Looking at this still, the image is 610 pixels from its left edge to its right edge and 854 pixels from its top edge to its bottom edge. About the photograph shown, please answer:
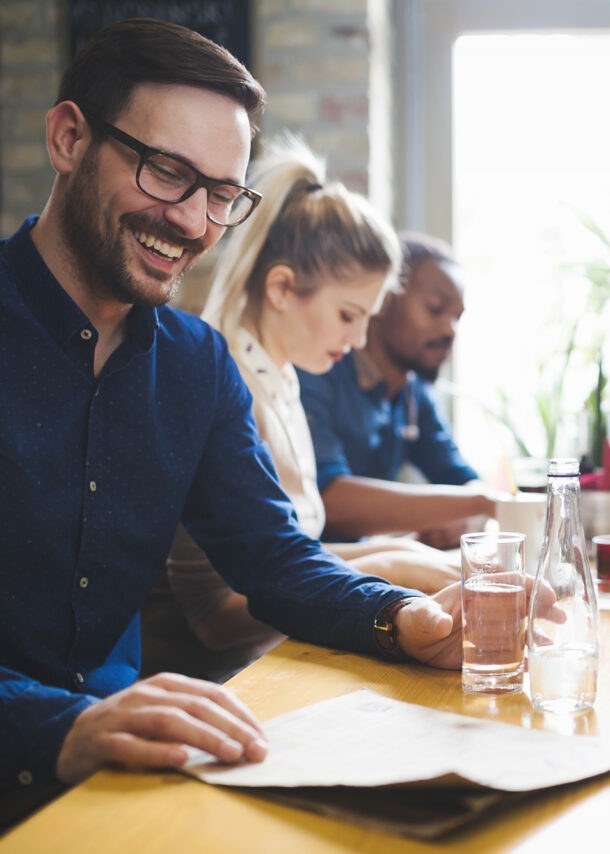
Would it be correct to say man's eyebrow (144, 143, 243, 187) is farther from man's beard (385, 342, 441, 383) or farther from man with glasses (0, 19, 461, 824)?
→ man's beard (385, 342, 441, 383)

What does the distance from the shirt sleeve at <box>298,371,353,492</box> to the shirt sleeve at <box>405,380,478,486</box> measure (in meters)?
0.50

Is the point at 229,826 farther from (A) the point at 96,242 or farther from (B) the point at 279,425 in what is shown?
(B) the point at 279,425

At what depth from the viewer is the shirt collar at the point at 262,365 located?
172cm

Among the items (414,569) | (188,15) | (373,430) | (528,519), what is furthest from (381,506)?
(188,15)

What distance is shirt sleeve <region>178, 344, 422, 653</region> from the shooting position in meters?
1.07

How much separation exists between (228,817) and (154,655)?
1.06m

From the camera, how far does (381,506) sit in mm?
2154

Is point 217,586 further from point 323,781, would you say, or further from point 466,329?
point 466,329

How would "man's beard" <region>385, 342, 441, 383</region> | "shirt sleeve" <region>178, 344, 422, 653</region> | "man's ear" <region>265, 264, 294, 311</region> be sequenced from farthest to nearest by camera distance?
1. "man's beard" <region>385, 342, 441, 383</region>
2. "man's ear" <region>265, 264, 294, 311</region>
3. "shirt sleeve" <region>178, 344, 422, 653</region>

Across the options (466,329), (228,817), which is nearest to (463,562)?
(228,817)

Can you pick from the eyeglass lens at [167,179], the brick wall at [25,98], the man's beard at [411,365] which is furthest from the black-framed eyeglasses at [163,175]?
the brick wall at [25,98]

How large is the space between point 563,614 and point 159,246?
680mm

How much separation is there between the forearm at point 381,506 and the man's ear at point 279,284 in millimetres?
497

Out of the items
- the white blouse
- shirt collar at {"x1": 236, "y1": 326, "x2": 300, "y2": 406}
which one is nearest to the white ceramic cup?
the white blouse
